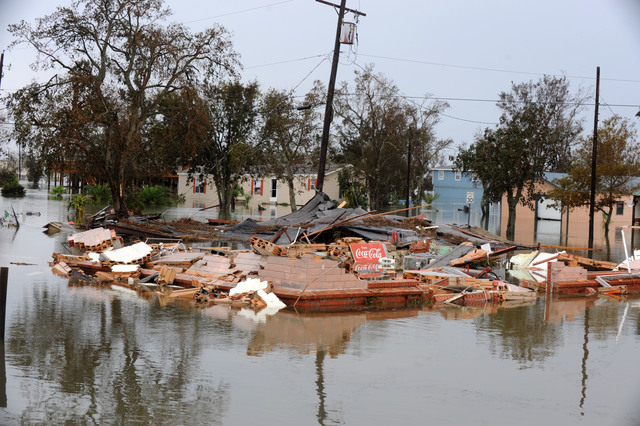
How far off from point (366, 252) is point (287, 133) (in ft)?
127

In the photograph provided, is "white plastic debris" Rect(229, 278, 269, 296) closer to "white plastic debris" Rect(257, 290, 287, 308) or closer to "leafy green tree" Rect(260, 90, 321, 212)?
"white plastic debris" Rect(257, 290, 287, 308)

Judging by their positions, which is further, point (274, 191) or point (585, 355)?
point (274, 191)

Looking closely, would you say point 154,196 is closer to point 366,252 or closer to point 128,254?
point 128,254

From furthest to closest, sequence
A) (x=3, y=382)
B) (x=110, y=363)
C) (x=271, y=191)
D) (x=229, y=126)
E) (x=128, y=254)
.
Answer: (x=271, y=191) < (x=229, y=126) < (x=128, y=254) < (x=110, y=363) < (x=3, y=382)

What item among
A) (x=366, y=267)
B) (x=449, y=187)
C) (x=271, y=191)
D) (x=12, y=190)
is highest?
(x=449, y=187)

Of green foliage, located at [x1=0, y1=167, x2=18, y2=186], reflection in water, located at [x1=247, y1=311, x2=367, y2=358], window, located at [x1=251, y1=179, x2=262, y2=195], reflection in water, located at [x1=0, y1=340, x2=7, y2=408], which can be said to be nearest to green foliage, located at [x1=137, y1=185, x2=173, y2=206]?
window, located at [x1=251, y1=179, x2=262, y2=195]

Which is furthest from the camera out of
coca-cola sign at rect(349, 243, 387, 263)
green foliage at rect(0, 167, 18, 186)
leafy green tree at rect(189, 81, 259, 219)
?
green foliage at rect(0, 167, 18, 186)

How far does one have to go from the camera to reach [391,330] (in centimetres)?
1184

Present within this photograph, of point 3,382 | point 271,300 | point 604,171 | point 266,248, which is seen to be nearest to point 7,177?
point 604,171

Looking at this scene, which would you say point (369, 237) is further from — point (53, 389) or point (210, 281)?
point (53, 389)

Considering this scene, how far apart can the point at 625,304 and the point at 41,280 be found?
13.1 m

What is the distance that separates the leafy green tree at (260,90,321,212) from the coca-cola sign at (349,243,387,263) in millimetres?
36838

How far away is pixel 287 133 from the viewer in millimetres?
53500

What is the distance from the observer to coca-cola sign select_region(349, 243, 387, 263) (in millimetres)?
15359
